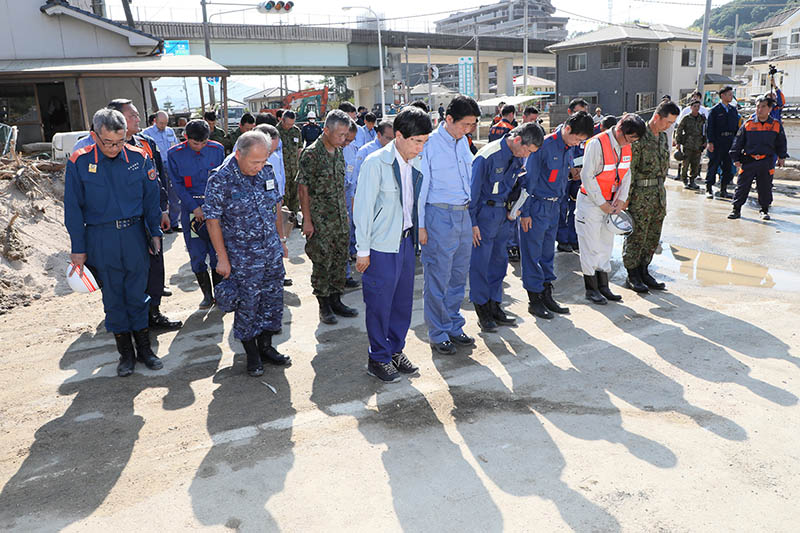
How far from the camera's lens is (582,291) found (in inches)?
253

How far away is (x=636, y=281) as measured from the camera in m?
6.32

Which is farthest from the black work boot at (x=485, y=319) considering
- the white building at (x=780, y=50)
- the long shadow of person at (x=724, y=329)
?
the white building at (x=780, y=50)

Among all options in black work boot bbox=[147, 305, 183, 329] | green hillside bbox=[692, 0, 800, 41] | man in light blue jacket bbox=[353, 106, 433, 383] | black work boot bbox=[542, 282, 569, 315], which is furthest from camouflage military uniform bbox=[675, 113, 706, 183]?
green hillside bbox=[692, 0, 800, 41]

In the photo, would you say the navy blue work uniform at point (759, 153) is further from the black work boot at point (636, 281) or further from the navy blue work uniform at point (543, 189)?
the navy blue work uniform at point (543, 189)

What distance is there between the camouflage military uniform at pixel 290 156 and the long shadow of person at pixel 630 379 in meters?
5.61

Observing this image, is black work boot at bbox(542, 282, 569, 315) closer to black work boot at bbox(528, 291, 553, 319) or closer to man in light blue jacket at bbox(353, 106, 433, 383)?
black work boot at bbox(528, 291, 553, 319)

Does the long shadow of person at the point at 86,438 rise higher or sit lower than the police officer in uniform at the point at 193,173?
lower

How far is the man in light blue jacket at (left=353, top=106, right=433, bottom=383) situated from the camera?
403 centimetres

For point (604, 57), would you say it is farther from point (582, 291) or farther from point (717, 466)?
point (717, 466)

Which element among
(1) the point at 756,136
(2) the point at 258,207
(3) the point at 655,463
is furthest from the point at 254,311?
(1) the point at 756,136

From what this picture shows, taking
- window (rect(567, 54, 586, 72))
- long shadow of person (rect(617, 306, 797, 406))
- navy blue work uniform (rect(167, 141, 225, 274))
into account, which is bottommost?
long shadow of person (rect(617, 306, 797, 406))

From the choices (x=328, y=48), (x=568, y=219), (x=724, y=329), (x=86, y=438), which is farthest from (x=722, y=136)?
(x=328, y=48)

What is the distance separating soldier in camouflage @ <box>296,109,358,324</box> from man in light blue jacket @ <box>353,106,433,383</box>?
4.41 feet

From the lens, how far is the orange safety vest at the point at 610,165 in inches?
222
